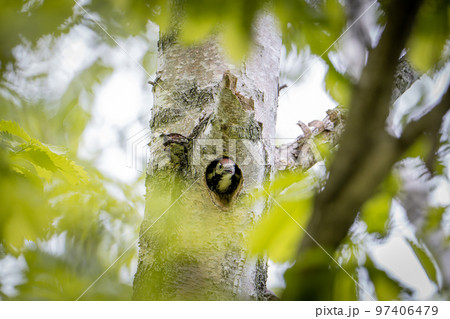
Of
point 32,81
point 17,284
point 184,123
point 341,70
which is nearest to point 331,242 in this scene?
point 341,70

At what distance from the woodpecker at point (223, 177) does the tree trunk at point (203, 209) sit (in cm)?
1

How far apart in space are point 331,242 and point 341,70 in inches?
14.1

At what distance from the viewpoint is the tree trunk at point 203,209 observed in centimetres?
72

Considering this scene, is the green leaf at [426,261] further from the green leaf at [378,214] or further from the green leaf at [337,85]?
the green leaf at [337,85]

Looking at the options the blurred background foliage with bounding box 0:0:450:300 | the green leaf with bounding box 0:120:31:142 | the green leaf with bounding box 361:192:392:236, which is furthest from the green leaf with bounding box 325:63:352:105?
the green leaf with bounding box 0:120:31:142

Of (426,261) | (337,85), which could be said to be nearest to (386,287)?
(426,261)

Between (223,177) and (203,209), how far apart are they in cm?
9

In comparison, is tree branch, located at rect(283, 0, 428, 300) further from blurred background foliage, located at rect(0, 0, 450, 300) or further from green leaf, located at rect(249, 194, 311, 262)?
green leaf, located at rect(249, 194, 311, 262)

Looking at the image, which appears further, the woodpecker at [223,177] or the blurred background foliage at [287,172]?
the woodpecker at [223,177]

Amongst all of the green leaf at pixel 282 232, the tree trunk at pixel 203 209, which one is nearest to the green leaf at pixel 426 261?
the green leaf at pixel 282 232

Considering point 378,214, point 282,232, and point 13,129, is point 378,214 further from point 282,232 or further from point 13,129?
point 13,129

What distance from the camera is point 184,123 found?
0.87m

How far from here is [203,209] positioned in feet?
2.51

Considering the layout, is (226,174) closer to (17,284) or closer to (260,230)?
(260,230)
